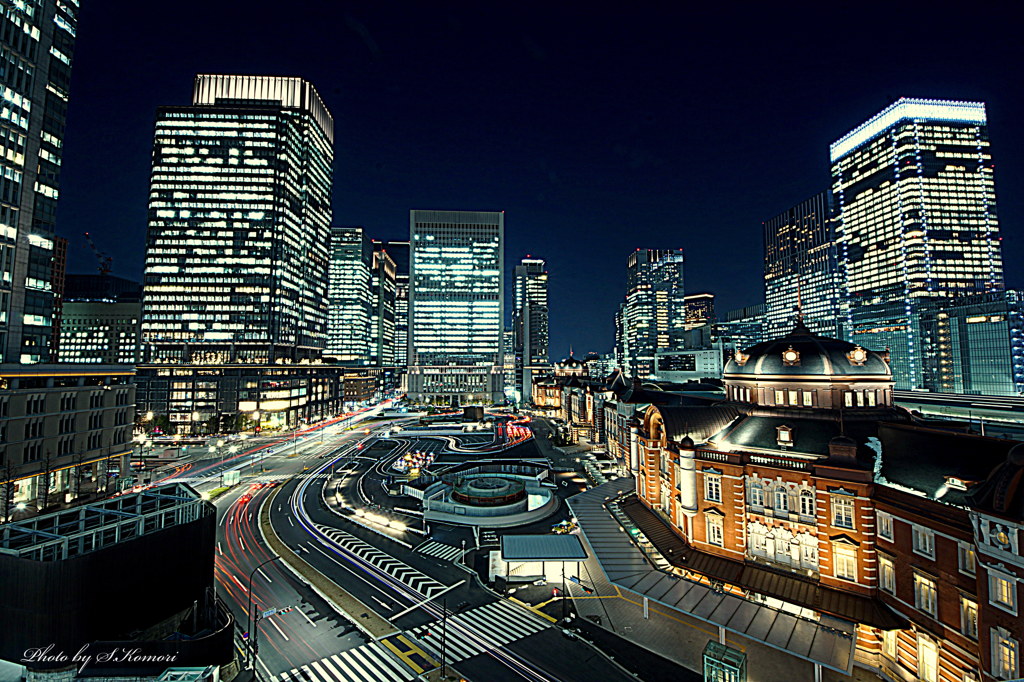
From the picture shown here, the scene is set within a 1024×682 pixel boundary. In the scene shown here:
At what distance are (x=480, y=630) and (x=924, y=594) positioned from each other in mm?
30246

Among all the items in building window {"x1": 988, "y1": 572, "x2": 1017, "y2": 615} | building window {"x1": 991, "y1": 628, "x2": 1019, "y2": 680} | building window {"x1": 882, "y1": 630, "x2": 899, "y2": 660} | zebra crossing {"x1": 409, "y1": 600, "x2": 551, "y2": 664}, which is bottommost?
zebra crossing {"x1": 409, "y1": 600, "x2": 551, "y2": 664}

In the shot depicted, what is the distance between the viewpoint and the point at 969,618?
83.2ft

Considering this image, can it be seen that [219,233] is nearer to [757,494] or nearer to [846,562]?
[757,494]

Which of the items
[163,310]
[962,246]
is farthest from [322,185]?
[962,246]

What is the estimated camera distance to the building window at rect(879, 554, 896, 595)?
30.4m

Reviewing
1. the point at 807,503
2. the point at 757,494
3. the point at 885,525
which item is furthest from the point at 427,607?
the point at 885,525

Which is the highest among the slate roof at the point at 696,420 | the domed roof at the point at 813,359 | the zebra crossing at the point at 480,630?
the domed roof at the point at 813,359

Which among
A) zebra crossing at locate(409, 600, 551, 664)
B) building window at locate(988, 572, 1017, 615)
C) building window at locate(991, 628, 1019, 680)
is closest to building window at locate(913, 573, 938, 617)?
building window at locate(991, 628, 1019, 680)

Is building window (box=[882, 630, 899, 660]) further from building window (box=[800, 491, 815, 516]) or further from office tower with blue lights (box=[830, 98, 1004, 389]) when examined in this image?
office tower with blue lights (box=[830, 98, 1004, 389])

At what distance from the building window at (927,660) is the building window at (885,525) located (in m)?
5.97

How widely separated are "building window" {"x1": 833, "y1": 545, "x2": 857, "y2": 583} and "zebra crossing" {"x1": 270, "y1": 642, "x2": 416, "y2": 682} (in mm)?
31727

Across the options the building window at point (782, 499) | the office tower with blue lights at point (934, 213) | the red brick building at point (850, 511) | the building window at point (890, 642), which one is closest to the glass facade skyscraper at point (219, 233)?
the red brick building at point (850, 511)

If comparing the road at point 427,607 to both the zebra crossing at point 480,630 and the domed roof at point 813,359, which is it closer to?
the zebra crossing at point 480,630

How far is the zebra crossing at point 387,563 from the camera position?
138 feet
